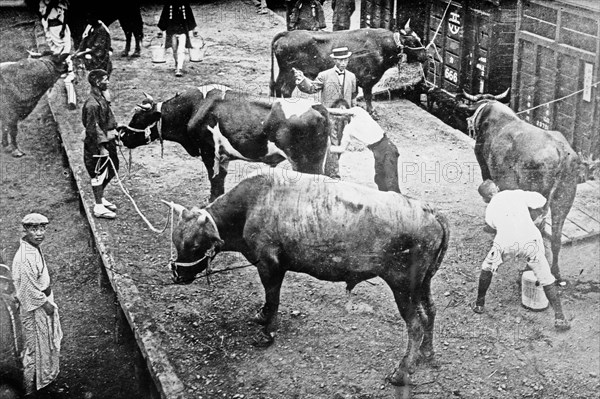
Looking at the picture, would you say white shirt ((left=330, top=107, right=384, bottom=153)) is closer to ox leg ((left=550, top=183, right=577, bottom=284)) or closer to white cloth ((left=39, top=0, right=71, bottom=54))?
ox leg ((left=550, top=183, right=577, bottom=284))

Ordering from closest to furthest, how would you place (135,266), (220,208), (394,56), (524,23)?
(220,208) < (135,266) < (524,23) < (394,56)

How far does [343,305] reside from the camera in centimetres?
783

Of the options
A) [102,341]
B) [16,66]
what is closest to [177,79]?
[16,66]

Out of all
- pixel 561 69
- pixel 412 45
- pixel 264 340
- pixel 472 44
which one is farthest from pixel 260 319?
pixel 412 45

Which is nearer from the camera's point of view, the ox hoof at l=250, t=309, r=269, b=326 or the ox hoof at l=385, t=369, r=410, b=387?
the ox hoof at l=385, t=369, r=410, b=387

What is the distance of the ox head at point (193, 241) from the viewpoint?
689 centimetres

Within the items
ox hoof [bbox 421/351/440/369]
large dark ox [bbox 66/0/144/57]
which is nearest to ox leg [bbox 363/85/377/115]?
large dark ox [bbox 66/0/144/57]

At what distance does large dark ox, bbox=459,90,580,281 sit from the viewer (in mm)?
8094

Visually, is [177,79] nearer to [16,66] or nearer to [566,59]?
[16,66]

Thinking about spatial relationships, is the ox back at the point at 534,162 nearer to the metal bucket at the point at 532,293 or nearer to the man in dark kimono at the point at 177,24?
the metal bucket at the point at 532,293

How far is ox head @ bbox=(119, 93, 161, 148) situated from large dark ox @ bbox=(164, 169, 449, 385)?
2747 mm

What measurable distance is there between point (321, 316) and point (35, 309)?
2613mm

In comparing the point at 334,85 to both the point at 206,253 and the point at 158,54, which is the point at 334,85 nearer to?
the point at 206,253

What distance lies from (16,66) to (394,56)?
5.77 meters
